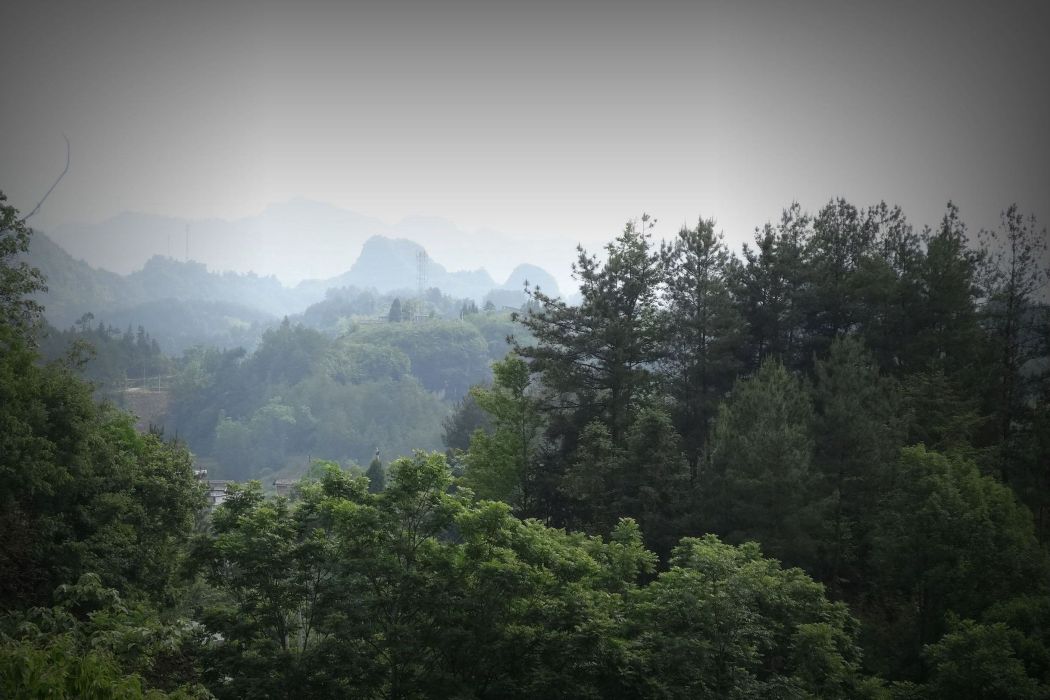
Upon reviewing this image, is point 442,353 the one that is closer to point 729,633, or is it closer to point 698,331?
point 698,331

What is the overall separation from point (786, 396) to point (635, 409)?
5.00m

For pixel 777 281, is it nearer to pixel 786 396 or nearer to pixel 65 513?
pixel 786 396

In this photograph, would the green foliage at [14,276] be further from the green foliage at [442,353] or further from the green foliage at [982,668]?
the green foliage at [442,353]

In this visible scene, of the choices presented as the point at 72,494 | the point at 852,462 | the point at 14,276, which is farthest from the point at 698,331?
the point at 14,276

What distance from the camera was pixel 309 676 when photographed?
374 inches

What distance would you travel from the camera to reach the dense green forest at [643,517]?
9.90 metres

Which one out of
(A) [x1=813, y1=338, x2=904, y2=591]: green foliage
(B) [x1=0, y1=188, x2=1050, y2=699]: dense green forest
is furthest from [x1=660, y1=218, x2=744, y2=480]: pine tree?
(A) [x1=813, y1=338, x2=904, y2=591]: green foliage

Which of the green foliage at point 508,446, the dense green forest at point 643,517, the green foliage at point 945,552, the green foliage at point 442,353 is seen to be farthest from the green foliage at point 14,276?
the green foliage at point 442,353

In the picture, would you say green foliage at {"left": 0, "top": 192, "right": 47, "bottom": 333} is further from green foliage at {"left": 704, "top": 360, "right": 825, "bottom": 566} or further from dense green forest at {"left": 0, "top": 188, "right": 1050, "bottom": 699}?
green foliage at {"left": 704, "top": 360, "right": 825, "bottom": 566}

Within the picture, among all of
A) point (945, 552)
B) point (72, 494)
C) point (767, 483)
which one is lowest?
point (72, 494)

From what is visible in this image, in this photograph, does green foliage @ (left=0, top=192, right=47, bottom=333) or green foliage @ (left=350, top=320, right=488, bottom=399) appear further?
green foliage @ (left=350, top=320, right=488, bottom=399)

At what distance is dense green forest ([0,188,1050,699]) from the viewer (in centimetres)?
990

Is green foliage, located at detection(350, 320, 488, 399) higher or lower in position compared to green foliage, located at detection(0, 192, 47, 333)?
higher

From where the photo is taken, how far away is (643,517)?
18125 mm
